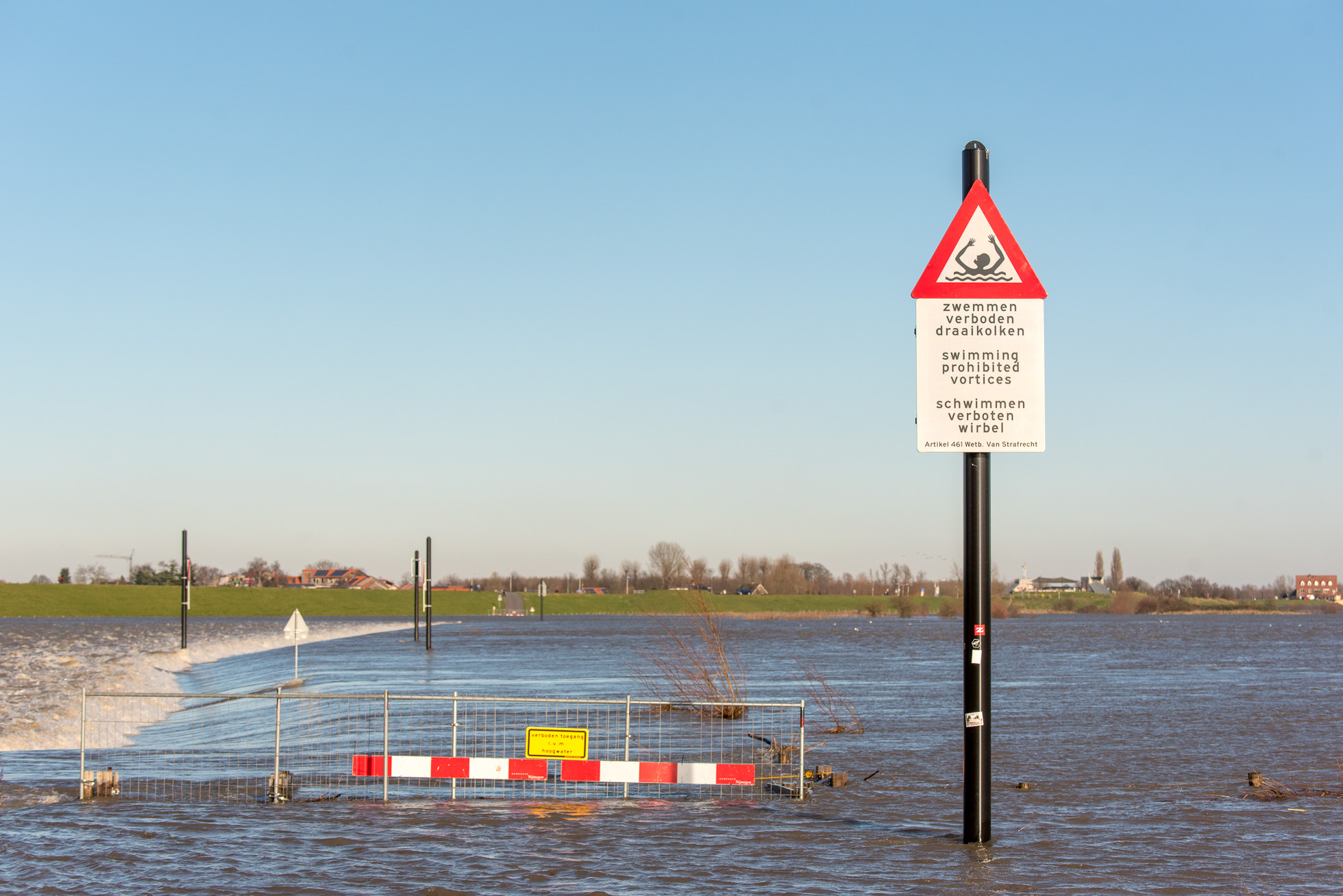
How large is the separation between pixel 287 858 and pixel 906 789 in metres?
8.40

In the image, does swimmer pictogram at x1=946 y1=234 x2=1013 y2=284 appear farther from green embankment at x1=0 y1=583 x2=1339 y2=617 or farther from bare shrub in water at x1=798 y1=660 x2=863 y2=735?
green embankment at x1=0 y1=583 x2=1339 y2=617

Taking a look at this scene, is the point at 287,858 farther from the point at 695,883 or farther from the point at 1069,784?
the point at 1069,784

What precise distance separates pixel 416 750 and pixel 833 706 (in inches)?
502

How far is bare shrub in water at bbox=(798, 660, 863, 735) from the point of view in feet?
75.6

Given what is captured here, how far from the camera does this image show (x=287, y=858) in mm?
10297

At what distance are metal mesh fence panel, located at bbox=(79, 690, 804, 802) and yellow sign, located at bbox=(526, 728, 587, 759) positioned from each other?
6.6 inches

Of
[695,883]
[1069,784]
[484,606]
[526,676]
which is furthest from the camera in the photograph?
[484,606]

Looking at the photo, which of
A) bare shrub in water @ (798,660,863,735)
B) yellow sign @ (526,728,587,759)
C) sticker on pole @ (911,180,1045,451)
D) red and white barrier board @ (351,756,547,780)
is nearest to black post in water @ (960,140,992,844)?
sticker on pole @ (911,180,1045,451)

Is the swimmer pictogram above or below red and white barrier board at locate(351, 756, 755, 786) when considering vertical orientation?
above

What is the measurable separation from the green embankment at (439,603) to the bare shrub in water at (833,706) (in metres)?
90.1

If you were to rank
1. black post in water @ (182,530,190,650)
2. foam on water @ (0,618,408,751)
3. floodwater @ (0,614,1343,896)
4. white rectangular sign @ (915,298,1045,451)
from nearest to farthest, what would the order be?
1. floodwater @ (0,614,1343,896)
2. white rectangular sign @ (915,298,1045,451)
3. foam on water @ (0,618,408,751)
4. black post in water @ (182,530,190,650)

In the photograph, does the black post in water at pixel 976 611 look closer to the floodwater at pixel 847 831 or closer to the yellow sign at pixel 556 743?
the floodwater at pixel 847 831

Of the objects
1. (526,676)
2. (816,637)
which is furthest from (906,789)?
(816,637)

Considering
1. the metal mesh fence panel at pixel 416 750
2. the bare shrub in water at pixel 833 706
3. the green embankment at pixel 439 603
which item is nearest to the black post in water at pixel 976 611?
the metal mesh fence panel at pixel 416 750
